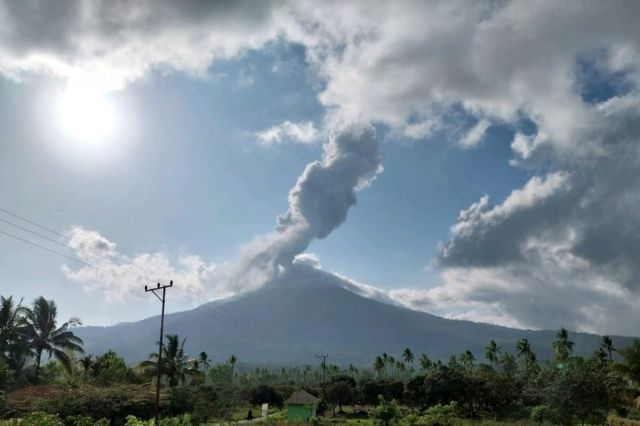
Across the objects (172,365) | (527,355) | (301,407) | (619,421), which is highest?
(527,355)

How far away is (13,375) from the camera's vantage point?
163 feet

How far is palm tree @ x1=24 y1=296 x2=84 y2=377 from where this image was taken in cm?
5119

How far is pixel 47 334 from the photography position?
5200cm

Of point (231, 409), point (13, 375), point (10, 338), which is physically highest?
point (10, 338)

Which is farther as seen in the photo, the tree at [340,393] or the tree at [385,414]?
the tree at [340,393]

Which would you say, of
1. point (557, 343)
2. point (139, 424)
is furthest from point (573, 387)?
point (557, 343)

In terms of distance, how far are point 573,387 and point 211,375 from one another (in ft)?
350

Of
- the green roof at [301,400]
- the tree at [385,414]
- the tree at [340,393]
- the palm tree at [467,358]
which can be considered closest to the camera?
the tree at [385,414]

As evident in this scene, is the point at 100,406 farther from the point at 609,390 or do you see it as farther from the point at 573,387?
the point at 609,390

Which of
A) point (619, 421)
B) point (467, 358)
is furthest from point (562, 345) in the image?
point (619, 421)

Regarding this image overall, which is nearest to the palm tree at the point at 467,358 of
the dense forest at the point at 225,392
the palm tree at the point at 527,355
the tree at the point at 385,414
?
the palm tree at the point at 527,355

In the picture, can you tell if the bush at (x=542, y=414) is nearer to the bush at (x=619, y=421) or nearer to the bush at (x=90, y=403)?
the bush at (x=619, y=421)

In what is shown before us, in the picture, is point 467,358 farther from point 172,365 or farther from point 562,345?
point 172,365

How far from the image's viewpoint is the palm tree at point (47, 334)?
5119 centimetres
